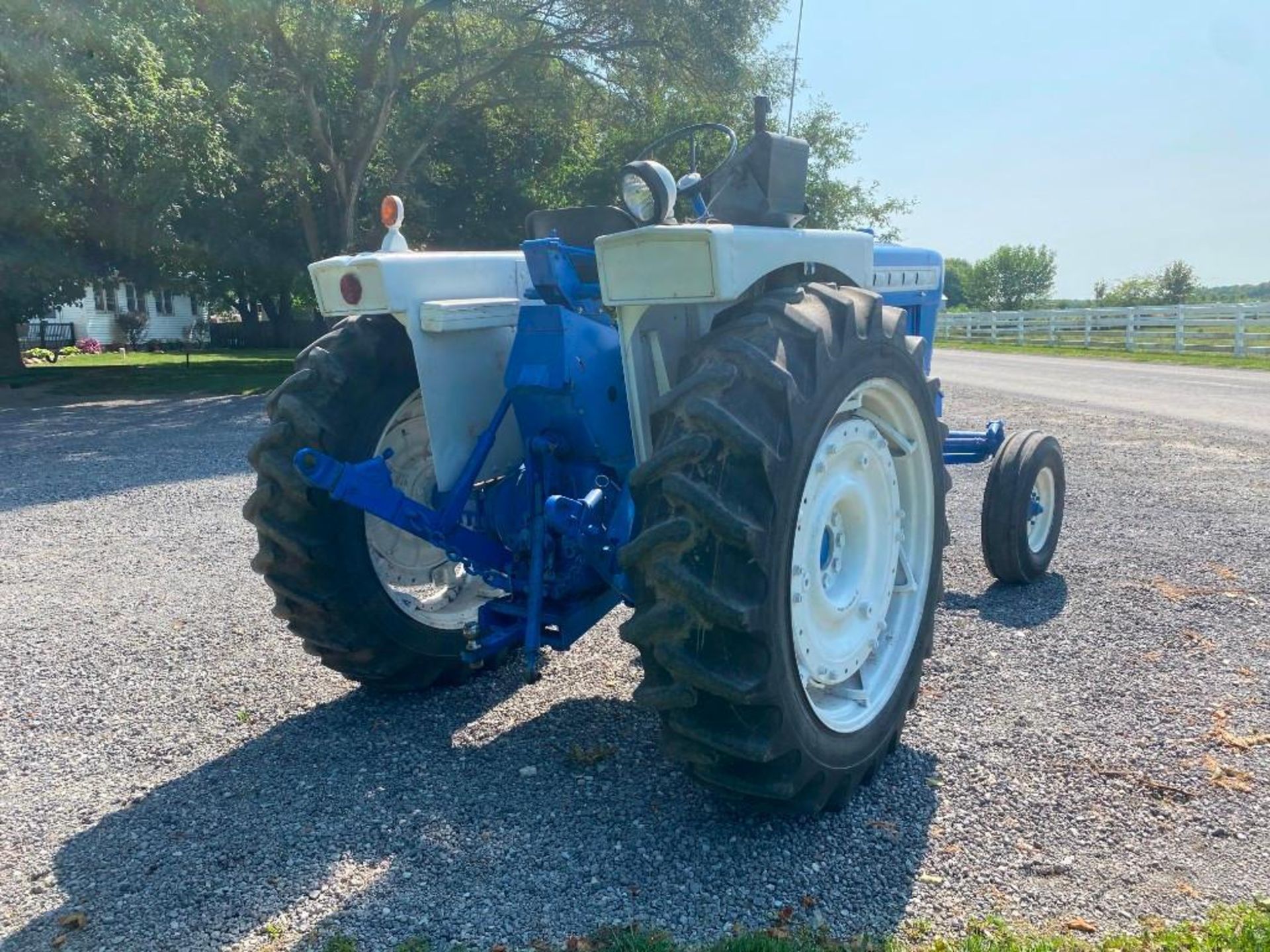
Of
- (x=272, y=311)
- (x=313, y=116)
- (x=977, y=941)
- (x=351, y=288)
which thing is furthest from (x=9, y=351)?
(x=977, y=941)

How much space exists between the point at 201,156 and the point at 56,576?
11.4m

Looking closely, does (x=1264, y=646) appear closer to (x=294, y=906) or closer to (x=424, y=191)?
(x=294, y=906)

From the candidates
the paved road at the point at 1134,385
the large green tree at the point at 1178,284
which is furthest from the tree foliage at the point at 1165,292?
the paved road at the point at 1134,385

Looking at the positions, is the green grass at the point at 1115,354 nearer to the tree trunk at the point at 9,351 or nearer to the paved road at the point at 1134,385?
the paved road at the point at 1134,385

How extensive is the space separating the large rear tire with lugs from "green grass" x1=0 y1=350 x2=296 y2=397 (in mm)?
17273

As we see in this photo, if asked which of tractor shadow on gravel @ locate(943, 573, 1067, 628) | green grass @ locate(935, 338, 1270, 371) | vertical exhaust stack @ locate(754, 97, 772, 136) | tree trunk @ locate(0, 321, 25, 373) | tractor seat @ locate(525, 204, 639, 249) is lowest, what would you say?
tractor shadow on gravel @ locate(943, 573, 1067, 628)

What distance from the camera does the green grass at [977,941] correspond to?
2527 mm

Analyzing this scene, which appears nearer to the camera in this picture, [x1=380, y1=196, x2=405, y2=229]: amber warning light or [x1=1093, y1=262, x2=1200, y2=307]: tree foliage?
[x1=380, y1=196, x2=405, y2=229]: amber warning light

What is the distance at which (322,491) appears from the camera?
3668mm

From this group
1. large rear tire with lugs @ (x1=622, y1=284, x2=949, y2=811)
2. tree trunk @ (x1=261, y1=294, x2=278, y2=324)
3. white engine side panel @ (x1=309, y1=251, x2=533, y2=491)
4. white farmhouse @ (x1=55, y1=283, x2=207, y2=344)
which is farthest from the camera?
white farmhouse @ (x1=55, y1=283, x2=207, y2=344)

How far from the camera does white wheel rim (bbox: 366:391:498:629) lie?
3986 mm

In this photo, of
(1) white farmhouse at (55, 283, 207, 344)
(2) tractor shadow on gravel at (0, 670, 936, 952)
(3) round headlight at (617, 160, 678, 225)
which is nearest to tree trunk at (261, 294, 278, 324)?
(1) white farmhouse at (55, 283, 207, 344)

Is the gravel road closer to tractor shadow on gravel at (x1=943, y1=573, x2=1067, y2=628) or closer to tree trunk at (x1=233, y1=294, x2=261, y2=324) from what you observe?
tractor shadow on gravel at (x1=943, y1=573, x2=1067, y2=628)

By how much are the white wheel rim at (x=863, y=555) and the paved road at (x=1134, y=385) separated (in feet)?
31.1
